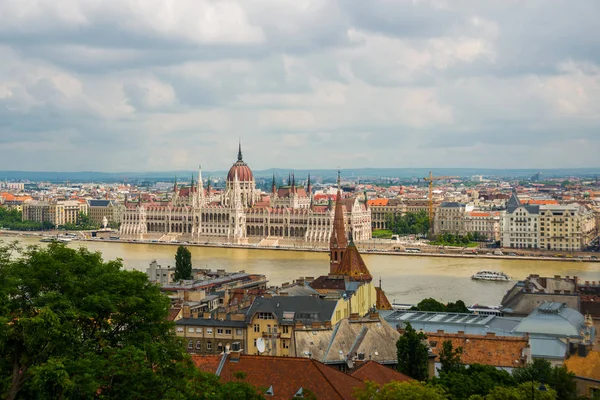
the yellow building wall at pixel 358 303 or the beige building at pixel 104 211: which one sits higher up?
the yellow building wall at pixel 358 303

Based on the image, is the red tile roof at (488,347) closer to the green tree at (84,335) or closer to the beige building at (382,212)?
the green tree at (84,335)

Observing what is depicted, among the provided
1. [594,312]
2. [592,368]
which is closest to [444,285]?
[594,312]

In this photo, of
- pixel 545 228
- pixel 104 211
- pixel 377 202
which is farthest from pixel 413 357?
pixel 104 211

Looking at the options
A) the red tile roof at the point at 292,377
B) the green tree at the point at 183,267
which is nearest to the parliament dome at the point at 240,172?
the green tree at the point at 183,267

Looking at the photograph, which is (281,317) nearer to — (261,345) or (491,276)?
(261,345)

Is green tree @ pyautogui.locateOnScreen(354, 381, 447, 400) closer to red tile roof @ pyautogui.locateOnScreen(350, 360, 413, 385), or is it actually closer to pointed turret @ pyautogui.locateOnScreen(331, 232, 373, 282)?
red tile roof @ pyautogui.locateOnScreen(350, 360, 413, 385)
